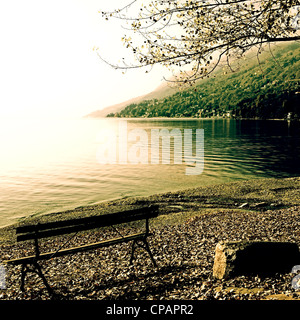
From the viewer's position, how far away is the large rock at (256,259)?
8.55 m

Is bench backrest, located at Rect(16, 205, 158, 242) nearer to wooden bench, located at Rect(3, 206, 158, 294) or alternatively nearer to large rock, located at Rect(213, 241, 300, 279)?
wooden bench, located at Rect(3, 206, 158, 294)

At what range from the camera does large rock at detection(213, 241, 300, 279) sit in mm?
8555

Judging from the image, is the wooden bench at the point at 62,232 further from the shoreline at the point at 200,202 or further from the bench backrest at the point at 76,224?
the shoreline at the point at 200,202

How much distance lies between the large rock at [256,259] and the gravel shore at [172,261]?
27 cm

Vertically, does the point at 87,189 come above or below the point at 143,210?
below

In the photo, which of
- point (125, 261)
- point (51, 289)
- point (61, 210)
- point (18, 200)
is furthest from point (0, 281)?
point (18, 200)

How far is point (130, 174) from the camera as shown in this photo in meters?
38.2

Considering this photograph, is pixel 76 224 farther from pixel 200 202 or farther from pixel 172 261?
pixel 200 202

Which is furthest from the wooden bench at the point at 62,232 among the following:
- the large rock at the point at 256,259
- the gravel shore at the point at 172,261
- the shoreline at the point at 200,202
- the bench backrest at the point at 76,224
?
the shoreline at the point at 200,202

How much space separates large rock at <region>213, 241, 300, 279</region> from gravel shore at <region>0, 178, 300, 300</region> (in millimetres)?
268
